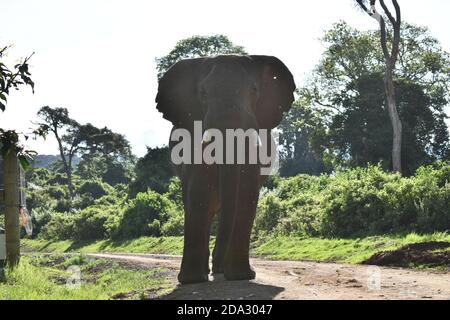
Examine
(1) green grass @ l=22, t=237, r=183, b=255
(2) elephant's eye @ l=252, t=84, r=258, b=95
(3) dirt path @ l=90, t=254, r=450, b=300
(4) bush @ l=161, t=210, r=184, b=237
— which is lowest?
(1) green grass @ l=22, t=237, r=183, b=255

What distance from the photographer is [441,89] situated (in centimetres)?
4288

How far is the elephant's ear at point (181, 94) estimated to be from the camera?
408 inches

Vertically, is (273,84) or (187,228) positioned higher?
(273,84)

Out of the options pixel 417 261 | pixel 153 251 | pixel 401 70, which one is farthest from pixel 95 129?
pixel 417 261

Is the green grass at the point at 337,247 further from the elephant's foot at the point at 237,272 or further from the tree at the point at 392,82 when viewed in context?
the tree at the point at 392,82

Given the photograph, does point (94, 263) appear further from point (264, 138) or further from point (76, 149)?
point (76, 149)

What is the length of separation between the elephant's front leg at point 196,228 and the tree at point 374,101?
29010 mm

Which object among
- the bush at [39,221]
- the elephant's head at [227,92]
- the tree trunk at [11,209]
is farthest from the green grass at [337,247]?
the bush at [39,221]

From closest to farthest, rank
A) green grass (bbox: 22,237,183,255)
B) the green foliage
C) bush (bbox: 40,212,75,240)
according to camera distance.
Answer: the green foliage, green grass (bbox: 22,237,183,255), bush (bbox: 40,212,75,240)

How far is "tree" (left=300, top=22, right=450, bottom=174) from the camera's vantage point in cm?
3903

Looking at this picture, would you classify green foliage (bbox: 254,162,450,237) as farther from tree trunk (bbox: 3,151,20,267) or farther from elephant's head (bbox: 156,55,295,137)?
tree trunk (bbox: 3,151,20,267)

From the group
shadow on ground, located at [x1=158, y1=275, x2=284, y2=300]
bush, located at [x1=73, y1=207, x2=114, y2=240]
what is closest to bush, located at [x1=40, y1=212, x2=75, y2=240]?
bush, located at [x1=73, y1=207, x2=114, y2=240]

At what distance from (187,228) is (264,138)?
242 cm

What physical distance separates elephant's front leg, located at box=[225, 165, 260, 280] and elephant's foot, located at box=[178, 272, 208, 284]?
34 cm
